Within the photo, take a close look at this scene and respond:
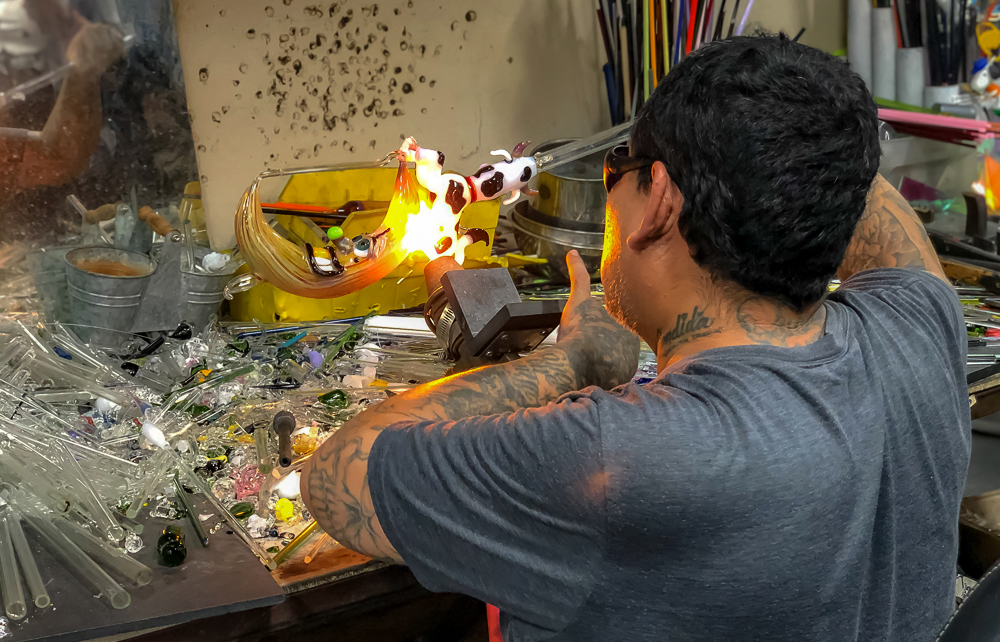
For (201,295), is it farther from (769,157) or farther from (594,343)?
(769,157)

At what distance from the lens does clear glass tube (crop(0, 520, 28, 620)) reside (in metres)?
1.11

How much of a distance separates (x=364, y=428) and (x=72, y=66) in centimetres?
123

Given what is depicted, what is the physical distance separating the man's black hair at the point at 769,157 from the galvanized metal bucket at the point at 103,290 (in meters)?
1.33

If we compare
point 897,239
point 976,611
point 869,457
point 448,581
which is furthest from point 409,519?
point 897,239

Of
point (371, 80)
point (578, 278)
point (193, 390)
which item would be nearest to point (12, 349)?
point (193, 390)

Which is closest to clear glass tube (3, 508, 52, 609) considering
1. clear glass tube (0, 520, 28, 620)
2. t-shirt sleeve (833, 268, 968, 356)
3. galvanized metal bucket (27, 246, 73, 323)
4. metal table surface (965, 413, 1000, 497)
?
clear glass tube (0, 520, 28, 620)

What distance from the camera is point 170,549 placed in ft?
4.00

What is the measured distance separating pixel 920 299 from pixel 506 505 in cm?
69

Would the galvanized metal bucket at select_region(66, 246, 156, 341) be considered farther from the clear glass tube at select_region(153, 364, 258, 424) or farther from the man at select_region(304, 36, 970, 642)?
the man at select_region(304, 36, 970, 642)

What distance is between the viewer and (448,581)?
0.93 meters

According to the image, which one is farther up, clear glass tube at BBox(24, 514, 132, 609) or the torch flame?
the torch flame

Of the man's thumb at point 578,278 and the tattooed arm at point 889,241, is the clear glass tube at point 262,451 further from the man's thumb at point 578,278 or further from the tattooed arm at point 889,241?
the tattooed arm at point 889,241

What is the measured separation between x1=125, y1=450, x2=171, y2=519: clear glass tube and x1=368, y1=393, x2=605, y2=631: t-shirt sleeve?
64 cm

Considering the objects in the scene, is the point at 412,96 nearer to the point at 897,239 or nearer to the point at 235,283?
the point at 235,283
